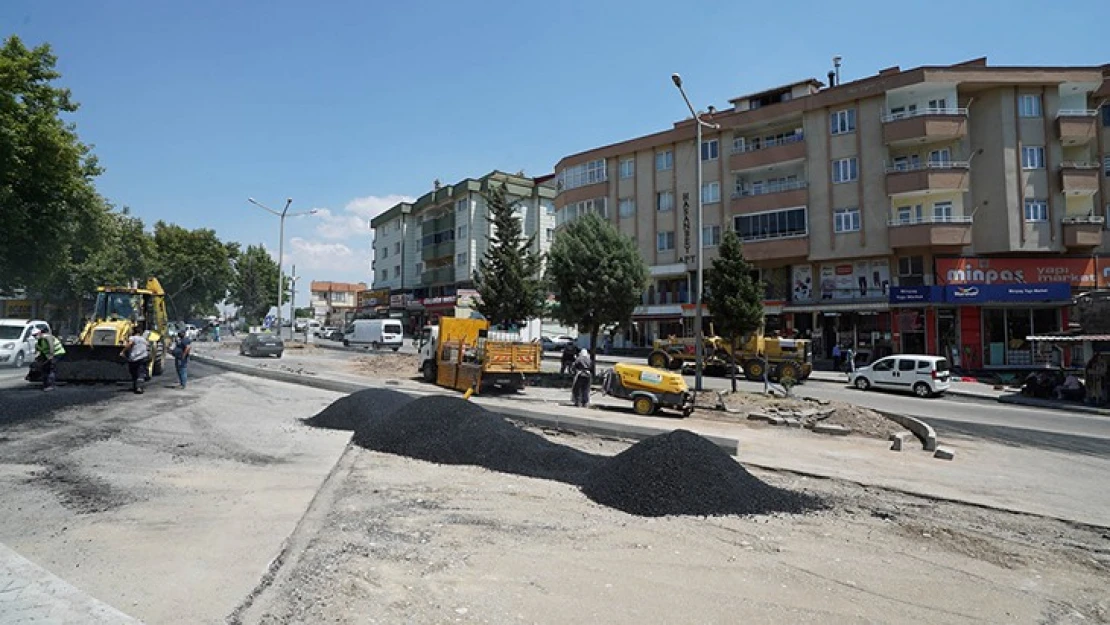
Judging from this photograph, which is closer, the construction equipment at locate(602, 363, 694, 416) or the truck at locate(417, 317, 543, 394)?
the construction equipment at locate(602, 363, 694, 416)

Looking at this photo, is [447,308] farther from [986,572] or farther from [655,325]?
[986,572]

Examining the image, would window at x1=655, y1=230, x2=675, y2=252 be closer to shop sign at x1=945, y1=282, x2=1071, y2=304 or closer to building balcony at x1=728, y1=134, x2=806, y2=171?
building balcony at x1=728, y1=134, x2=806, y2=171

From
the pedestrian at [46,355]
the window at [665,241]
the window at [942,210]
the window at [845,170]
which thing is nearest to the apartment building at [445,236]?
the window at [665,241]

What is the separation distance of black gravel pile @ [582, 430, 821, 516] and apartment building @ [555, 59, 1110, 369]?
30.5 m

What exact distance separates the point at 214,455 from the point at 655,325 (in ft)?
125

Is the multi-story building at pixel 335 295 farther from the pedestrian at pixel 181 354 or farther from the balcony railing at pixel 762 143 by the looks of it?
the pedestrian at pixel 181 354

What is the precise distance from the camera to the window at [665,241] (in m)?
43.5

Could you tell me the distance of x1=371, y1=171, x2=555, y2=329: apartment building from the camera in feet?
202

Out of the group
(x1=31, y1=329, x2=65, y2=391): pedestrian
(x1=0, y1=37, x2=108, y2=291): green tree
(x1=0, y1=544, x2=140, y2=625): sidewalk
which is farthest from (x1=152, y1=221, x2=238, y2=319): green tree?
(x1=0, y1=544, x2=140, y2=625): sidewalk

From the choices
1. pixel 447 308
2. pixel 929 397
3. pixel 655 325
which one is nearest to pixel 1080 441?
→ pixel 929 397

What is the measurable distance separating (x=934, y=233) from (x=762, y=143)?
1265 centimetres

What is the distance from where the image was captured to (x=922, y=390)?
23.7 metres

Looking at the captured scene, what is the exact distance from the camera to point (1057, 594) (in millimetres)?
5043

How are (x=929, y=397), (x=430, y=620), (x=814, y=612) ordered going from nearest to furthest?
(x=430, y=620) → (x=814, y=612) → (x=929, y=397)
